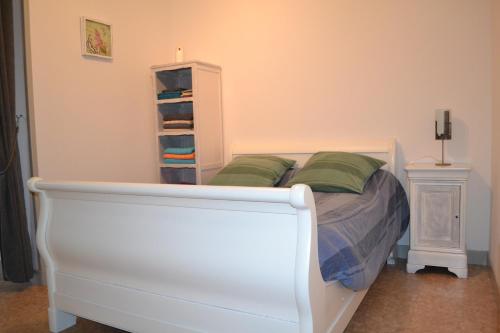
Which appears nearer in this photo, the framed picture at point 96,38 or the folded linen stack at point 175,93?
the framed picture at point 96,38

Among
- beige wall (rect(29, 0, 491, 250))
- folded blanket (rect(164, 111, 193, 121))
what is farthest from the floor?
folded blanket (rect(164, 111, 193, 121))

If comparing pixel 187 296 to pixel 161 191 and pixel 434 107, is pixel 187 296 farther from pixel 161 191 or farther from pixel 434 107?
pixel 434 107

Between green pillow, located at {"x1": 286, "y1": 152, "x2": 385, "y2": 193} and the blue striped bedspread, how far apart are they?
0.06 meters

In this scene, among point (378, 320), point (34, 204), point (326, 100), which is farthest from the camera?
point (326, 100)

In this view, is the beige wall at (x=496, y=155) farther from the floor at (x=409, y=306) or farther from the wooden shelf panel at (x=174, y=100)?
the wooden shelf panel at (x=174, y=100)

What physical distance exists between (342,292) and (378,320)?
533mm

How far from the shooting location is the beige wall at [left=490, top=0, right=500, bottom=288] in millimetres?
2518

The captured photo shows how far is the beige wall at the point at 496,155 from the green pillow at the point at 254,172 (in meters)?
1.36

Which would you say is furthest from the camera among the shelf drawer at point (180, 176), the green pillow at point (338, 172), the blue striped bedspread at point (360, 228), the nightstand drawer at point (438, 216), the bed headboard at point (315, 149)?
the shelf drawer at point (180, 176)

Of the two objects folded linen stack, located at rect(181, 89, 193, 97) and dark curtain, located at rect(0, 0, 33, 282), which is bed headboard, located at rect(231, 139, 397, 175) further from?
dark curtain, located at rect(0, 0, 33, 282)

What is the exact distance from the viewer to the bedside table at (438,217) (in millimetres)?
2727

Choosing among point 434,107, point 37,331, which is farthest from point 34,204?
point 434,107

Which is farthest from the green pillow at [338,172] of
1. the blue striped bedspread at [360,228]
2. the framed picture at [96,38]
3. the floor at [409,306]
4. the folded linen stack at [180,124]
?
the framed picture at [96,38]

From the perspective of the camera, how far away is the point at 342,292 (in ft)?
5.90
